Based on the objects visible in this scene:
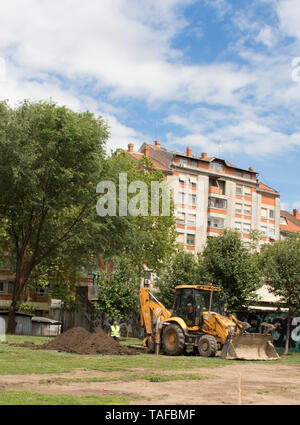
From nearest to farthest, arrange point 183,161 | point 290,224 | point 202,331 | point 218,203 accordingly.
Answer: point 202,331 < point 183,161 < point 218,203 < point 290,224

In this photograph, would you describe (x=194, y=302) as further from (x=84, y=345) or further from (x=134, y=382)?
(x=134, y=382)

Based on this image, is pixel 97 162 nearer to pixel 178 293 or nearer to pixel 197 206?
pixel 178 293

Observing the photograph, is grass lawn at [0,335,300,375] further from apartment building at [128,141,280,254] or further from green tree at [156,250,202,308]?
apartment building at [128,141,280,254]

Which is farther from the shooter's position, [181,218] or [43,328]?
[181,218]

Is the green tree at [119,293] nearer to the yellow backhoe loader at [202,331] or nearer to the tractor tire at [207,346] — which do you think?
the yellow backhoe loader at [202,331]

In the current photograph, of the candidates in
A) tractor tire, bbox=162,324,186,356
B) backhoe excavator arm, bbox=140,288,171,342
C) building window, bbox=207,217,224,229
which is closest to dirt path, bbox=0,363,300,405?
tractor tire, bbox=162,324,186,356

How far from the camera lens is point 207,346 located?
21.3 m

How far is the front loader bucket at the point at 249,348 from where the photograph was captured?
807 inches

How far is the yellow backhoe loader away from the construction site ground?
336cm

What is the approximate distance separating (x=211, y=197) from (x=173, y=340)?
4652 cm

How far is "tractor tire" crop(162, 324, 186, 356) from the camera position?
21.7m

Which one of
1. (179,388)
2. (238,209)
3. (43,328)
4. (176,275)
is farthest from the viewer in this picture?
(238,209)

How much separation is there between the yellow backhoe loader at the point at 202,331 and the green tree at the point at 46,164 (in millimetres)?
10675

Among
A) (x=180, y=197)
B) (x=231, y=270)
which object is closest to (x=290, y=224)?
(x=180, y=197)
